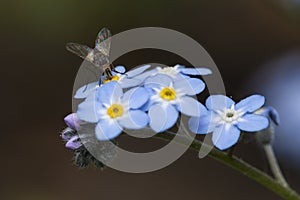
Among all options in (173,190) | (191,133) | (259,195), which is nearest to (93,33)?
(173,190)

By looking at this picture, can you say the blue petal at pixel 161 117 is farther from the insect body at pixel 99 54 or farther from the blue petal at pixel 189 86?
the insect body at pixel 99 54

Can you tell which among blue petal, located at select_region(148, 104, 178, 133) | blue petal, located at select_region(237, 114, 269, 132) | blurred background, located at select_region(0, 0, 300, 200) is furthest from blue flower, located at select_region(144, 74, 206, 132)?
blurred background, located at select_region(0, 0, 300, 200)

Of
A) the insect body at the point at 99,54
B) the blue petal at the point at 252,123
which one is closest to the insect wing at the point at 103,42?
the insect body at the point at 99,54

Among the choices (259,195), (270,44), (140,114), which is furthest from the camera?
(270,44)

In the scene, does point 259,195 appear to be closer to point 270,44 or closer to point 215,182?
point 215,182

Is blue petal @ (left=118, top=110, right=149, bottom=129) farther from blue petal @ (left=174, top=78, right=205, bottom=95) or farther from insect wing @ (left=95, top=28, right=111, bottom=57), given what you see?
insect wing @ (left=95, top=28, right=111, bottom=57)
